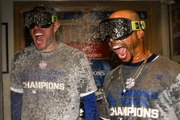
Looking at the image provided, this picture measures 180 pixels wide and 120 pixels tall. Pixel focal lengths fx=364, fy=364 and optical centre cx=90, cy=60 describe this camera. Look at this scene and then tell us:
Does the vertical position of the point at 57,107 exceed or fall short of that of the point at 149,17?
it falls short

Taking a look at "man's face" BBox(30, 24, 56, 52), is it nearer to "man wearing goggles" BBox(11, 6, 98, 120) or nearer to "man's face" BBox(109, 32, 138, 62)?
"man wearing goggles" BBox(11, 6, 98, 120)

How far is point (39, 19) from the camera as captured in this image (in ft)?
6.55

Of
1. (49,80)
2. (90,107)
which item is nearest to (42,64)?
(49,80)

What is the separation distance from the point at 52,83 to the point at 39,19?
0.36 meters

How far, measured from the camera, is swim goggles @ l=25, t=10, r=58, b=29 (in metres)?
2.00

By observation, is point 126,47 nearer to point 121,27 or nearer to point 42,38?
point 121,27

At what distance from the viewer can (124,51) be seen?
1689mm

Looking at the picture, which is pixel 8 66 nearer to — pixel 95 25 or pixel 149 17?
pixel 95 25

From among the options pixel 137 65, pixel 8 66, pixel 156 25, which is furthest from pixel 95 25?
pixel 137 65

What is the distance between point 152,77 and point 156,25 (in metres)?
2.23

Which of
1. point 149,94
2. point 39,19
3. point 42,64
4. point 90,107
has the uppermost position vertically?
point 39,19

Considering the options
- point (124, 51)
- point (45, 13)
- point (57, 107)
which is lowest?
point (57, 107)

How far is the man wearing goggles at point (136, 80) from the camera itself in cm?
158

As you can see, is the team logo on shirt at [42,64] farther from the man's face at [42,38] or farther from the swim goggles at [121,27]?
the swim goggles at [121,27]
